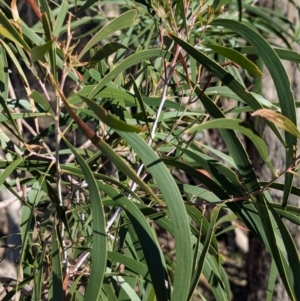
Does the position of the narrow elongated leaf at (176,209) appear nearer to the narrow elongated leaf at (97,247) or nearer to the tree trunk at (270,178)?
the narrow elongated leaf at (97,247)

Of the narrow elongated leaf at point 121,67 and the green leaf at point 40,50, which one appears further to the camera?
the narrow elongated leaf at point 121,67

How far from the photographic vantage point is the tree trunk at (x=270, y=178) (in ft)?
7.40

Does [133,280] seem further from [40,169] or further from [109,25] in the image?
[109,25]

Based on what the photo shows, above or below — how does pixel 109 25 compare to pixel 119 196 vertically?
above

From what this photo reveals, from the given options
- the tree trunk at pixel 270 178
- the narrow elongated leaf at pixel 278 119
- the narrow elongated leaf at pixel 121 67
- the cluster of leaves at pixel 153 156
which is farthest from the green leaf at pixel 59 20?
the tree trunk at pixel 270 178

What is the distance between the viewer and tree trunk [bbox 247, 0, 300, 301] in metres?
2.26

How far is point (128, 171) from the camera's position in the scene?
1.94 feet

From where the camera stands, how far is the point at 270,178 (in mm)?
2326

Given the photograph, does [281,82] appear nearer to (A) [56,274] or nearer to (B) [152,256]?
(B) [152,256]

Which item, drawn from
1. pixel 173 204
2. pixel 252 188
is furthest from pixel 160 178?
pixel 252 188

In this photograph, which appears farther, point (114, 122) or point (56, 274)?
point (56, 274)

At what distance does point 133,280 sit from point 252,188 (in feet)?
1.00

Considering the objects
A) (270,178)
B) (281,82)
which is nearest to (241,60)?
(281,82)

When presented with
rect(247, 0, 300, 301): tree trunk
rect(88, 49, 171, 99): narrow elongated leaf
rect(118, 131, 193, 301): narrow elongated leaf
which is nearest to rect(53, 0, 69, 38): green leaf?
rect(88, 49, 171, 99): narrow elongated leaf
